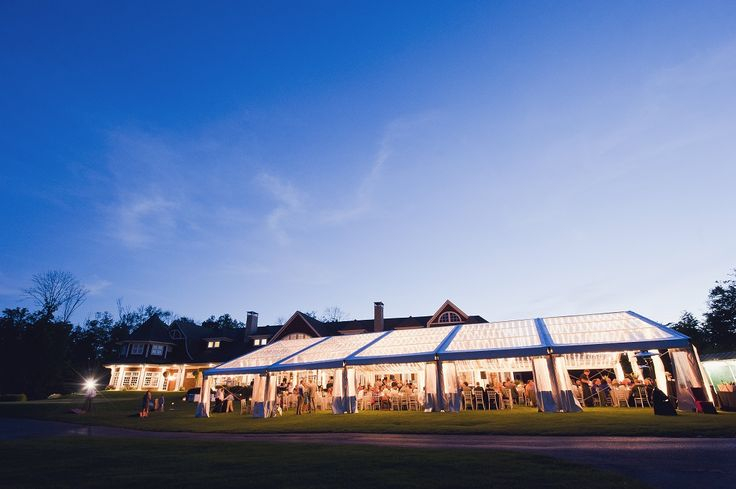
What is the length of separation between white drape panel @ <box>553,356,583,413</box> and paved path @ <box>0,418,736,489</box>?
5331 millimetres

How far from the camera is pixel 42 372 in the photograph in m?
35.6

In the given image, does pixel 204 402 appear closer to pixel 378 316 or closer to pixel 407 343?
pixel 407 343

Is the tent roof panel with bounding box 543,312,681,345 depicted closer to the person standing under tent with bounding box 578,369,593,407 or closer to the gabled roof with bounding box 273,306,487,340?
the person standing under tent with bounding box 578,369,593,407

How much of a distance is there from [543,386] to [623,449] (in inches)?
280

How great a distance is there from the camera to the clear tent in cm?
1489

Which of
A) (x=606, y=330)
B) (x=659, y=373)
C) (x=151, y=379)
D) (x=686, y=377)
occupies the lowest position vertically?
(x=686, y=377)

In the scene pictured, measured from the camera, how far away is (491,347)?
16.3m

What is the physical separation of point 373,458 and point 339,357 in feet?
35.8

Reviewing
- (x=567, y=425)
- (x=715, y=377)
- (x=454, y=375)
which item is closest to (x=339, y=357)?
(x=454, y=375)

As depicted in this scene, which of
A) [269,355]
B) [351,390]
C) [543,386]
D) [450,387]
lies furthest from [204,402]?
[543,386]

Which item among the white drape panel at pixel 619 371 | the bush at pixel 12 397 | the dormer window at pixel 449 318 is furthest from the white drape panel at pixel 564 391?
the bush at pixel 12 397

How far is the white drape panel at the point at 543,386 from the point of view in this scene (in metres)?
14.5

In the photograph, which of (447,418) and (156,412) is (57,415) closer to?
(156,412)

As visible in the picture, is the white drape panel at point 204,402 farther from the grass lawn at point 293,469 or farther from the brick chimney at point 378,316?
Answer: the brick chimney at point 378,316
